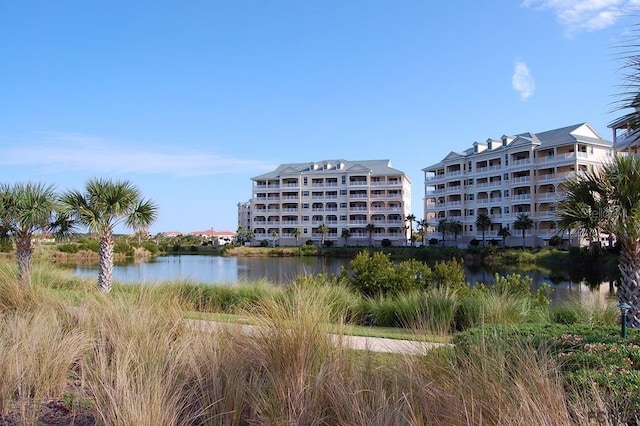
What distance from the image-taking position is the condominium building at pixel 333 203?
3290 inches

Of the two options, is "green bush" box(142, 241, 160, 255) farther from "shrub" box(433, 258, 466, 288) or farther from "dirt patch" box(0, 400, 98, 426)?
"dirt patch" box(0, 400, 98, 426)

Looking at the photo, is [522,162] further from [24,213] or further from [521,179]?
[24,213]

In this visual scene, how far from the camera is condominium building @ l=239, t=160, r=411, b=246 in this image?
83562mm

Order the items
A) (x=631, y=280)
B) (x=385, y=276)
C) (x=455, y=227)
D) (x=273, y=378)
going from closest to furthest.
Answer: (x=273, y=378)
(x=631, y=280)
(x=385, y=276)
(x=455, y=227)

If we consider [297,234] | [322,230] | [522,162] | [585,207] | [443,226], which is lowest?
[585,207]

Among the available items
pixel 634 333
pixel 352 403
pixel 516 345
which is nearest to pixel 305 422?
pixel 352 403

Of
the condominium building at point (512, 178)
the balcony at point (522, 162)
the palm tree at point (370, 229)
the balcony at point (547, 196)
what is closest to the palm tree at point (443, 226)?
the condominium building at point (512, 178)

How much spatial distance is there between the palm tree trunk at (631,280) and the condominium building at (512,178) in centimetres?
4679

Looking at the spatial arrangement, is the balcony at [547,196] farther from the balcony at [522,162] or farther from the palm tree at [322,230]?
the palm tree at [322,230]

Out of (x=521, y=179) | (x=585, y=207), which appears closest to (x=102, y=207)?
(x=585, y=207)

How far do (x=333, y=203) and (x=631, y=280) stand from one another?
7719cm

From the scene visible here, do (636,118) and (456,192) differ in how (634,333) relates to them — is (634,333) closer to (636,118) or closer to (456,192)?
(636,118)

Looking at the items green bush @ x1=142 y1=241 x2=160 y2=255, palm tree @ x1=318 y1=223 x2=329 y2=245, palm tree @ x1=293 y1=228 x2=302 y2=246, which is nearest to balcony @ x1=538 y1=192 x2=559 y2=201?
palm tree @ x1=318 y1=223 x2=329 y2=245

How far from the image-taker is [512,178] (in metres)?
65.4
